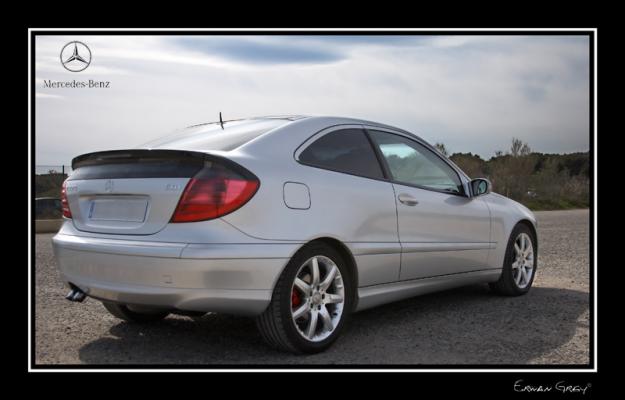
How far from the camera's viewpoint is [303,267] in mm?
4004

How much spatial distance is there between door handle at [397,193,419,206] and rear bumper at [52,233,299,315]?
125 cm

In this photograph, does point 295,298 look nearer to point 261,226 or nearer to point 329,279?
point 329,279

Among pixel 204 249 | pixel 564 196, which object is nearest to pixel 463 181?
pixel 204 249

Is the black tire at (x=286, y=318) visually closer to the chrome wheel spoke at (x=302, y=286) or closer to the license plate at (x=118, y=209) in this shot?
the chrome wheel spoke at (x=302, y=286)

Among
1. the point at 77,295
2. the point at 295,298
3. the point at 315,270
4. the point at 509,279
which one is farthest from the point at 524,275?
the point at 77,295

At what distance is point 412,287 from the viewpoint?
4.89 m

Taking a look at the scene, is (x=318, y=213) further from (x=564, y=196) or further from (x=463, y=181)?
(x=564, y=196)

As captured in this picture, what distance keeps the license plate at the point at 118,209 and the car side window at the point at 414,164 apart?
1.93 meters

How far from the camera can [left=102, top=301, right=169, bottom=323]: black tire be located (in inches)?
185

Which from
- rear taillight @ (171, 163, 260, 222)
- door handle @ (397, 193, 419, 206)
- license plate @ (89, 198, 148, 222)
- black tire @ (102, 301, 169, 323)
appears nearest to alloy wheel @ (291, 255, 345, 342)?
rear taillight @ (171, 163, 260, 222)

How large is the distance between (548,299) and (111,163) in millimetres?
Result: 4201

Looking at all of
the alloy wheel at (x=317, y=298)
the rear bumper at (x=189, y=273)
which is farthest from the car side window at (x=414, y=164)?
the rear bumper at (x=189, y=273)

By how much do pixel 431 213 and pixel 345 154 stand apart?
1.01 metres

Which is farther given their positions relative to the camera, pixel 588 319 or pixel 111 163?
pixel 588 319
